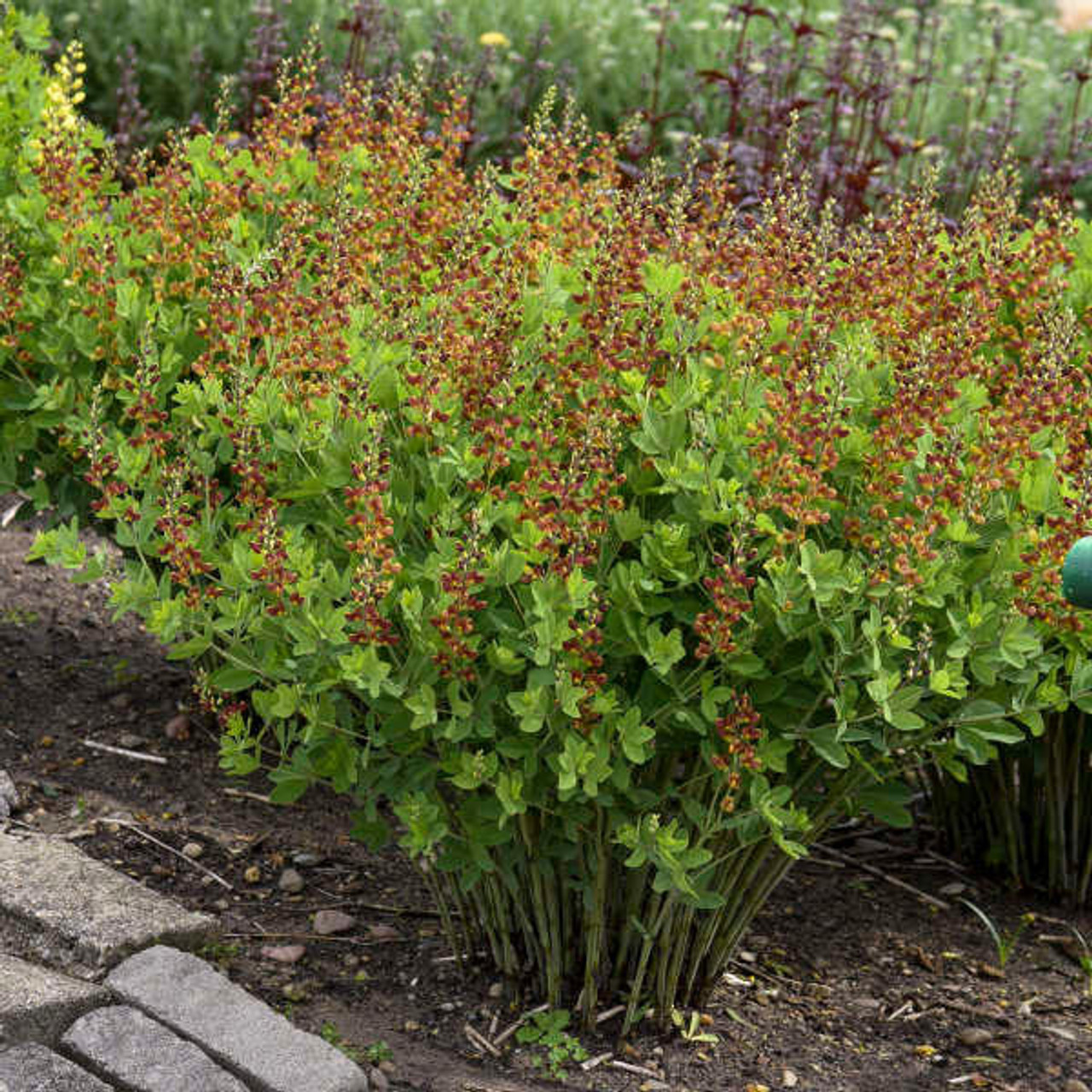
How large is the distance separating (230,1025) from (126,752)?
1.33 meters

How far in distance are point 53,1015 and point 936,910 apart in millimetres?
1925

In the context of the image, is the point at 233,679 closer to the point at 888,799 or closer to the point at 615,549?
the point at 615,549

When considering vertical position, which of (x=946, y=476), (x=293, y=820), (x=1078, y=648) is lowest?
(x=293, y=820)

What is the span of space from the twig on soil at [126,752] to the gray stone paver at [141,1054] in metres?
1.20

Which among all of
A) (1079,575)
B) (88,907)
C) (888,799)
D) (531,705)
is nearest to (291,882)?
(88,907)

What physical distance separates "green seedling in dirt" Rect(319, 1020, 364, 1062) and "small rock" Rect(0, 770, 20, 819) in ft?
3.38

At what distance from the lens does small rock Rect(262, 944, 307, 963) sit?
338 centimetres

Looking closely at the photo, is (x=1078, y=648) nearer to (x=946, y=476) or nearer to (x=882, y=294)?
(x=946, y=476)

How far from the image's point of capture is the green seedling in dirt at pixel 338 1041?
3.05 meters

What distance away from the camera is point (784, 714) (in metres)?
2.89

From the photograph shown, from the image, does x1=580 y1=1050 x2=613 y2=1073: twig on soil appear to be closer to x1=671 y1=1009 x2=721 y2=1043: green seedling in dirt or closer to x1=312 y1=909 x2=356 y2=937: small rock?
x1=671 y1=1009 x2=721 y2=1043: green seedling in dirt

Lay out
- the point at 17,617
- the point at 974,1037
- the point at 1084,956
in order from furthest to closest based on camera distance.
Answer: the point at 17,617, the point at 1084,956, the point at 974,1037

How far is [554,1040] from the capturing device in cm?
311

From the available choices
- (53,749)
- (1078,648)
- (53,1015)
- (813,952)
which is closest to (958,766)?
(1078,648)
